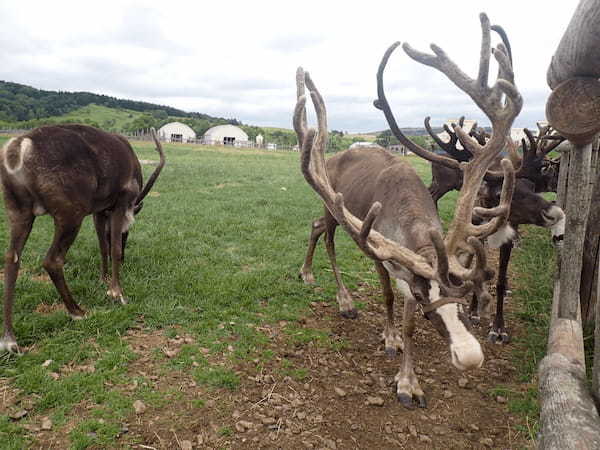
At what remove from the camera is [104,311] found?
460cm

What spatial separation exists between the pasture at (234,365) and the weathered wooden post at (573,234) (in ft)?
3.63

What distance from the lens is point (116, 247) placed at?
507 cm

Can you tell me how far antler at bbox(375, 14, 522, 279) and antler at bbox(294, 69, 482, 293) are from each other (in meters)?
0.21

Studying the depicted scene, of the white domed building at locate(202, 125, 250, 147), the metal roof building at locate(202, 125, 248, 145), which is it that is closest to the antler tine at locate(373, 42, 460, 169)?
the metal roof building at locate(202, 125, 248, 145)

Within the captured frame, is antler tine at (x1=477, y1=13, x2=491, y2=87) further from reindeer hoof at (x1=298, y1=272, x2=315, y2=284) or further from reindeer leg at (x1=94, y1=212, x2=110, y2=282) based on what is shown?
reindeer leg at (x1=94, y1=212, x2=110, y2=282)

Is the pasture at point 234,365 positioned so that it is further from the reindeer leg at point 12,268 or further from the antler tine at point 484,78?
the antler tine at point 484,78

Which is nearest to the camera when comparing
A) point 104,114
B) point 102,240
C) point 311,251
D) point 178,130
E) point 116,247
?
point 116,247

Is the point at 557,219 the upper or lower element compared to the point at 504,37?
lower

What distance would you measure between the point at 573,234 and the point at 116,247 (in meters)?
4.83

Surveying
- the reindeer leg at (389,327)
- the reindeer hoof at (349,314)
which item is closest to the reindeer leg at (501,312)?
the reindeer leg at (389,327)

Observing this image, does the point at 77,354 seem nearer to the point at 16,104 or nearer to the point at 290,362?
the point at 290,362

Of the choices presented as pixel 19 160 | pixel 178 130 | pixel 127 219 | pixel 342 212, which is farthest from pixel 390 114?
pixel 178 130

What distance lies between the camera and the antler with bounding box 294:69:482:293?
279cm

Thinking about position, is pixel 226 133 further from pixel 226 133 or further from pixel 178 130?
pixel 178 130
